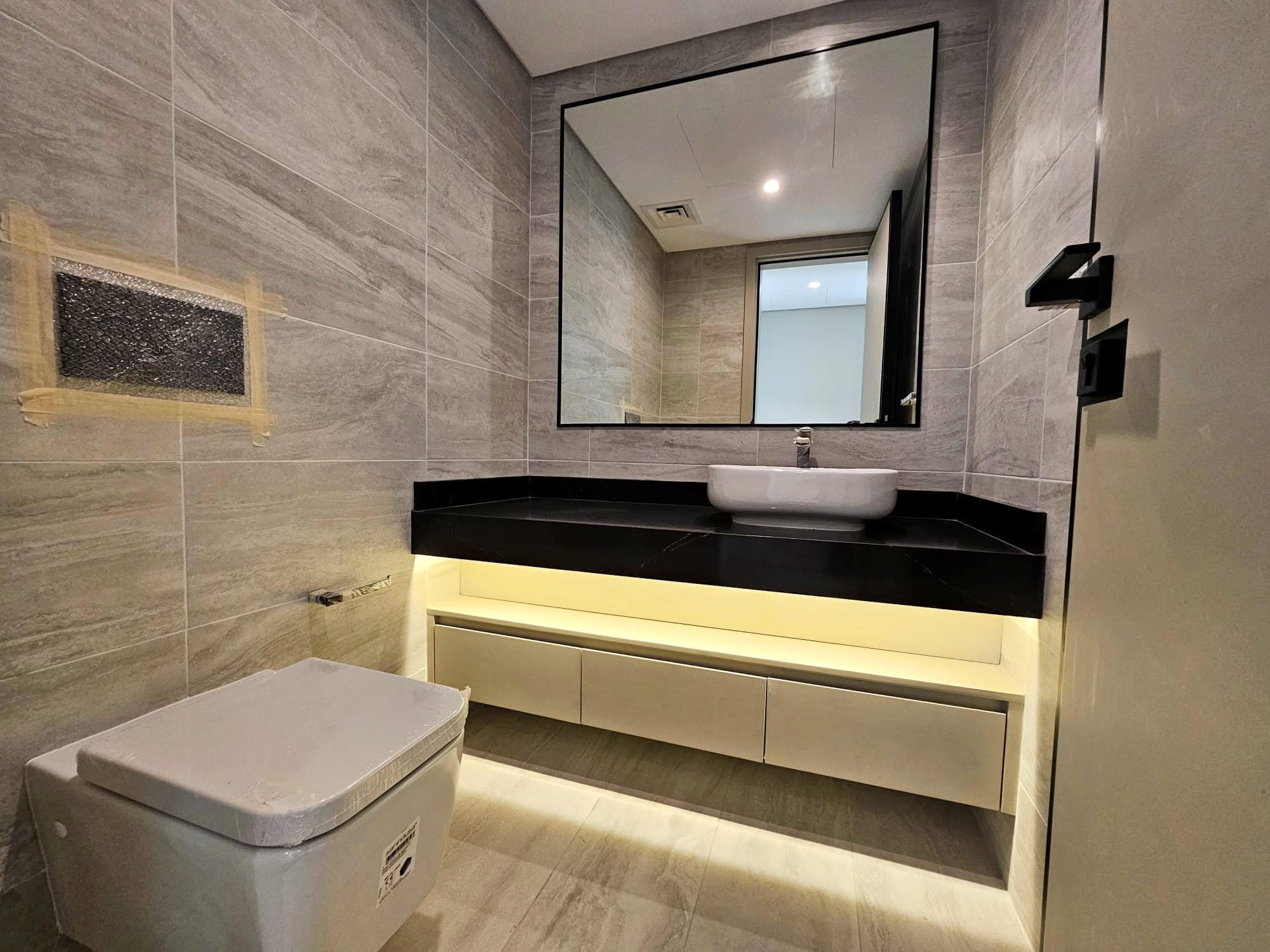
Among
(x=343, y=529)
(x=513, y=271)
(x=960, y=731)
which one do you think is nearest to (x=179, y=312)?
(x=343, y=529)

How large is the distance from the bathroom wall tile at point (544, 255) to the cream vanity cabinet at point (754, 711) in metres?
1.34

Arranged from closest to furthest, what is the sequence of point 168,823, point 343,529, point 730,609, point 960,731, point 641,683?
point 168,823, point 960,731, point 343,529, point 641,683, point 730,609

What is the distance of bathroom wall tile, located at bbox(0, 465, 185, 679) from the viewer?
75cm

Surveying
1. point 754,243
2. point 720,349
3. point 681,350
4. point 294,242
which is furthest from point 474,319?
point 754,243

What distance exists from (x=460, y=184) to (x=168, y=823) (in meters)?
1.75

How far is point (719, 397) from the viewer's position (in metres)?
1.80

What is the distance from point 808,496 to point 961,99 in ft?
4.44

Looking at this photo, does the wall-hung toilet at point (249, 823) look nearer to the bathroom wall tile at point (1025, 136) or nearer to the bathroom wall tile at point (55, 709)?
the bathroom wall tile at point (55, 709)

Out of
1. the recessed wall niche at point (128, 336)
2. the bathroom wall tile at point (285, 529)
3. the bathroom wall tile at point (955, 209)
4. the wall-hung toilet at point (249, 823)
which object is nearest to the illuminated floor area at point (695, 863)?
the wall-hung toilet at point (249, 823)

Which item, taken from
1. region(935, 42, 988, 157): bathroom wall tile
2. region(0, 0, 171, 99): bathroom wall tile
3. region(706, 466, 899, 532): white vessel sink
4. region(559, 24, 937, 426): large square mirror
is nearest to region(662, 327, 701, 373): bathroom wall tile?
region(559, 24, 937, 426): large square mirror

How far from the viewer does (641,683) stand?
1.40m

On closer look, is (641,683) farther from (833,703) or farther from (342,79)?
(342,79)

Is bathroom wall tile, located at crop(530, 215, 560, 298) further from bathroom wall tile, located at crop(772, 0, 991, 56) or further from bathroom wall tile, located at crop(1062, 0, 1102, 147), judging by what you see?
bathroom wall tile, located at crop(1062, 0, 1102, 147)

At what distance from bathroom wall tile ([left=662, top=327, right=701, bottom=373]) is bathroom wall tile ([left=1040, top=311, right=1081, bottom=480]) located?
105cm
